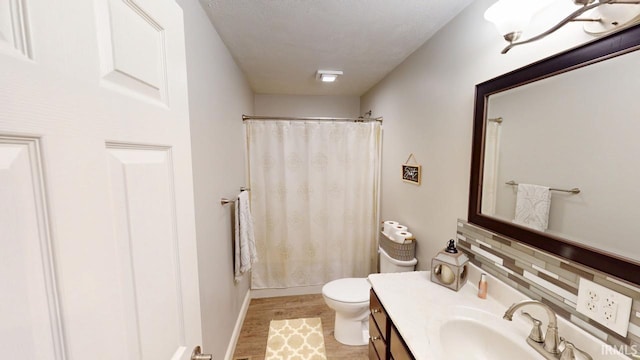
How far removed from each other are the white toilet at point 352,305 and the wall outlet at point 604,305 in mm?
1054

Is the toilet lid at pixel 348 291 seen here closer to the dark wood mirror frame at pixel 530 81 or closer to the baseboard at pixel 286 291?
the baseboard at pixel 286 291

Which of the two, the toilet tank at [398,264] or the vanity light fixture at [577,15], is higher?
the vanity light fixture at [577,15]

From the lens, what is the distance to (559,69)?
0.88m

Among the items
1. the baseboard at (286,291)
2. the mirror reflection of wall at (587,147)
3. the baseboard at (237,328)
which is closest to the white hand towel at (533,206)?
the mirror reflection of wall at (587,147)

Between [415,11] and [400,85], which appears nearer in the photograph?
[415,11]

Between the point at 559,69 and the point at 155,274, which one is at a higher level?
the point at 559,69

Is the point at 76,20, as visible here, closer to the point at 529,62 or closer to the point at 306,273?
the point at 529,62

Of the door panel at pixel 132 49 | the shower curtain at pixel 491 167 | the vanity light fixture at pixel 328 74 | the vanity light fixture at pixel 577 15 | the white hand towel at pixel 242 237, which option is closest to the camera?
the door panel at pixel 132 49

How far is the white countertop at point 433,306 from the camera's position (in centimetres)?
85

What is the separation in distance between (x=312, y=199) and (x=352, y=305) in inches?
42.7

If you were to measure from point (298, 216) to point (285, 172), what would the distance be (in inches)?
18.9

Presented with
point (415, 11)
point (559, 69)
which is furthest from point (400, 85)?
point (559, 69)

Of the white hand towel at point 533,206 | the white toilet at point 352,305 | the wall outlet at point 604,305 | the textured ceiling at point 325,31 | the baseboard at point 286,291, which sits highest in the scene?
the textured ceiling at point 325,31

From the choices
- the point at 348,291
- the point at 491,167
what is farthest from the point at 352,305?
the point at 491,167
